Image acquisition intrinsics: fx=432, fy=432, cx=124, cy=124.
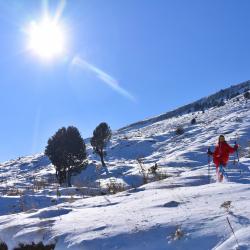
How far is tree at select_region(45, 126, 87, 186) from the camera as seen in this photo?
3544 cm

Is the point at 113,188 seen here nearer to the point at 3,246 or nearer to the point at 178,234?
the point at 3,246

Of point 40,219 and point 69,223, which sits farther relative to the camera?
point 40,219

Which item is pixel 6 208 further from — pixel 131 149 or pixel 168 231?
pixel 131 149

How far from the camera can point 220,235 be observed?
14.6 ft

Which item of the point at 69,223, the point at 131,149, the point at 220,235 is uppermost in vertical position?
the point at 131,149

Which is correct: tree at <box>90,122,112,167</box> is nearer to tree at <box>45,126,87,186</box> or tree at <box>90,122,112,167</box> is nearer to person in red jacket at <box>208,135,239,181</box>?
tree at <box>45,126,87,186</box>

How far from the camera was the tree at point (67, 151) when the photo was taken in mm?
35438

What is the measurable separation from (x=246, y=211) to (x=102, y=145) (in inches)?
1522

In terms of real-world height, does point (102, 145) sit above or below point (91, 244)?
above

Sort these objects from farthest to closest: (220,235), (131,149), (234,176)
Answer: (131,149)
(234,176)
(220,235)

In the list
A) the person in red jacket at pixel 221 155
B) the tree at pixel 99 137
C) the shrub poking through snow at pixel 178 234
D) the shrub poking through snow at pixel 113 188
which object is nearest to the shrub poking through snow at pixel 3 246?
the shrub poking through snow at pixel 178 234

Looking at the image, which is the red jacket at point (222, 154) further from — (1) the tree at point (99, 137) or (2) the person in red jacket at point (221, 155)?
(1) the tree at point (99, 137)

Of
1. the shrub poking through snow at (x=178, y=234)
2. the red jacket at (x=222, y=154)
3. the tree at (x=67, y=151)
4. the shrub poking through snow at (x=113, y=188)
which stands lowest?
the shrub poking through snow at (x=178, y=234)

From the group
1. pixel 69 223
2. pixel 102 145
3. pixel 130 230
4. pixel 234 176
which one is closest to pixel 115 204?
pixel 69 223
